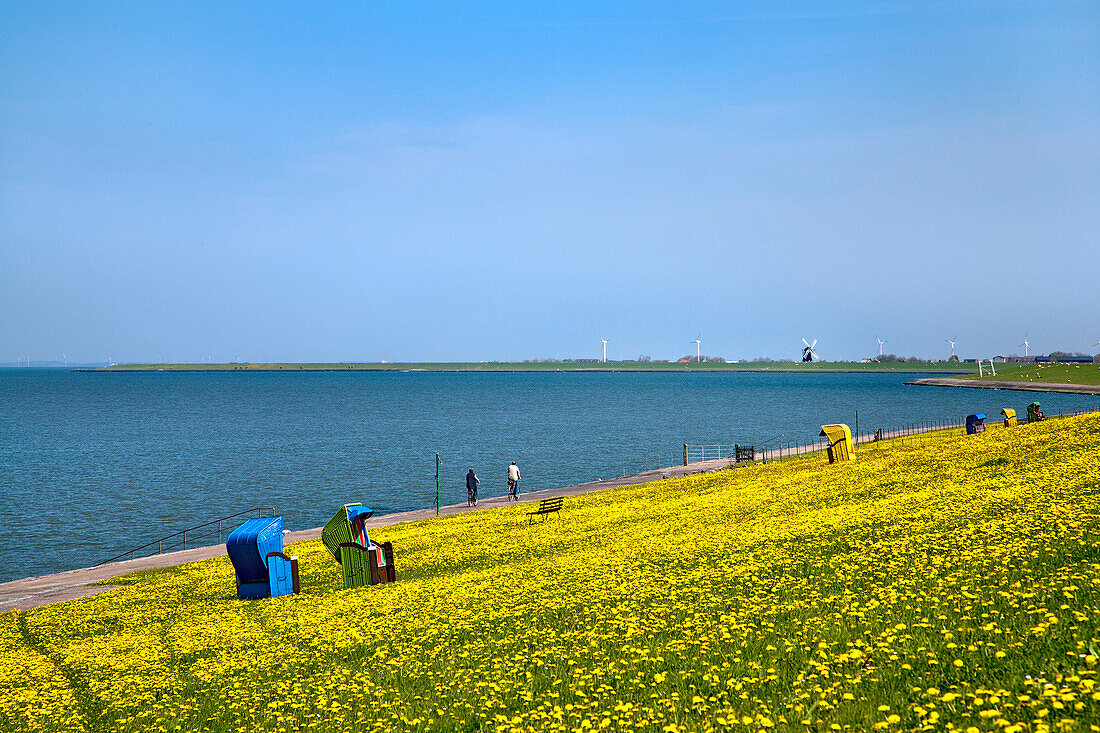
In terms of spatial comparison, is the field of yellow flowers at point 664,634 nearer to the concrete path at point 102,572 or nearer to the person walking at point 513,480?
the concrete path at point 102,572

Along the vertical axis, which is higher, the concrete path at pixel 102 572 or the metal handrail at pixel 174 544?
the concrete path at pixel 102 572

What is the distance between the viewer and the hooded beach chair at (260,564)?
24.5 metres

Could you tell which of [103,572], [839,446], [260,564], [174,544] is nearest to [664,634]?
[260,564]

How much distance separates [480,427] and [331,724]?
116m

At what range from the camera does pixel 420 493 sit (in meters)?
66.0

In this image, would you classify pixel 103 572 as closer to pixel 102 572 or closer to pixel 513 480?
pixel 102 572

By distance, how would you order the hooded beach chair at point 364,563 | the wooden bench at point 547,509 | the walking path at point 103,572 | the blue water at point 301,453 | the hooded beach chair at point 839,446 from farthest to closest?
1. the blue water at point 301,453
2. the hooded beach chair at point 839,446
3. the wooden bench at point 547,509
4. the walking path at point 103,572
5. the hooded beach chair at point 364,563

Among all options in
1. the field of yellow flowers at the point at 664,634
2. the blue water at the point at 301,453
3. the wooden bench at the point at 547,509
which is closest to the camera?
the field of yellow flowers at the point at 664,634

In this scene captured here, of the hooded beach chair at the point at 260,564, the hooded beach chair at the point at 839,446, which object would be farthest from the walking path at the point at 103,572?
the hooded beach chair at the point at 839,446

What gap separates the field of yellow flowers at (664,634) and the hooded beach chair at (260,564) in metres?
0.88

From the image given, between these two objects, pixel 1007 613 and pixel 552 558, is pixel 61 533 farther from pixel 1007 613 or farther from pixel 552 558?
pixel 1007 613

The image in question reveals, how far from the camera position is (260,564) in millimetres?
24578

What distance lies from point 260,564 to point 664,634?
14087mm

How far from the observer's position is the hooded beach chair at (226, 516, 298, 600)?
24453 mm
